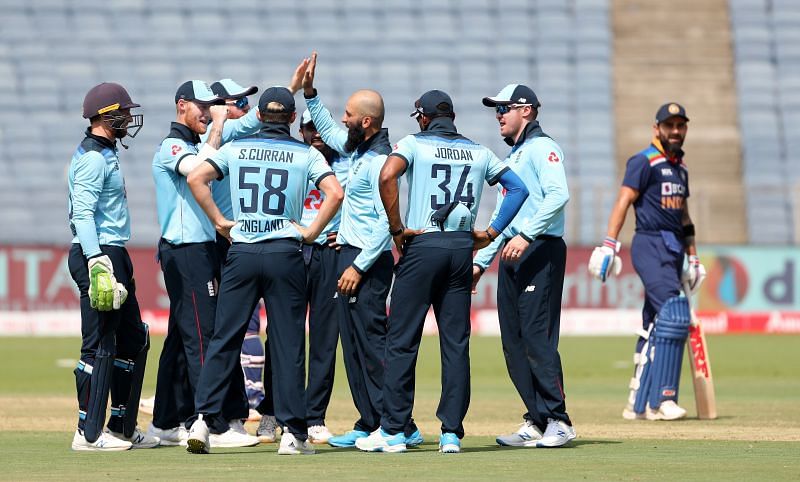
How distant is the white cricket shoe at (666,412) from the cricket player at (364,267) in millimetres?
3078

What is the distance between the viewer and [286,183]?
329 inches

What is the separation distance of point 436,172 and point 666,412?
384 cm

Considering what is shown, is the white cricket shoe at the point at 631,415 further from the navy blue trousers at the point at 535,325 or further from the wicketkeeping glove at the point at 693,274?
the navy blue trousers at the point at 535,325

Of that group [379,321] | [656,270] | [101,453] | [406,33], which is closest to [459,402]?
[379,321]

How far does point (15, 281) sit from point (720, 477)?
17028 millimetres

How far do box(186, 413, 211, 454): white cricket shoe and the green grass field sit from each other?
0.29 ft

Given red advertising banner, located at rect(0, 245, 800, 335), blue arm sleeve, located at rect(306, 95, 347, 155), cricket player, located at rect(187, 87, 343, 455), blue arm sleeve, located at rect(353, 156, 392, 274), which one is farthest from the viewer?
red advertising banner, located at rect(0, 245, 800, 335)

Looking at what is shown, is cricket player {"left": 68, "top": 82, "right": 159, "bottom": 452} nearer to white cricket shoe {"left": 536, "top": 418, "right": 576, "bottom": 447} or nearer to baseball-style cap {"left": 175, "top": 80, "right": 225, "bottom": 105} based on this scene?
baseball-style cap {"left": 175, "top": 80, "right": 225, "bottom": 105}

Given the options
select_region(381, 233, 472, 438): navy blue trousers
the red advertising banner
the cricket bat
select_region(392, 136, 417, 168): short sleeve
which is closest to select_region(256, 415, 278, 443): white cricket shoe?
select_region(381, 233, 472, 438): navy blue trousers

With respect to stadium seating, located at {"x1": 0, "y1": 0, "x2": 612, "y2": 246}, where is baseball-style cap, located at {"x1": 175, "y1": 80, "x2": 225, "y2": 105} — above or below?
below

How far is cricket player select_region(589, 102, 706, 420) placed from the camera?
11.3 m

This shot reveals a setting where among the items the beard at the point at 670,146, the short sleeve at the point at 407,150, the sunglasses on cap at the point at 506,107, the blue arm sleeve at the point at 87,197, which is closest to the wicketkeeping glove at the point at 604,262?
the beard at the point at 670,146

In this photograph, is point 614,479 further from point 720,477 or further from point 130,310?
point 130,310

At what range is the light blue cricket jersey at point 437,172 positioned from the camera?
8.41m
